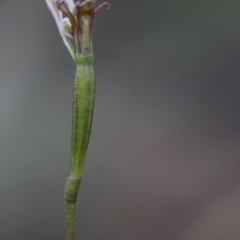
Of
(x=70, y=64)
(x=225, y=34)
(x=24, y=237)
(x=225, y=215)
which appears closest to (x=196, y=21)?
(x=225, y=34)

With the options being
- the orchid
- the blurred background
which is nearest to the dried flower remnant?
the orchid

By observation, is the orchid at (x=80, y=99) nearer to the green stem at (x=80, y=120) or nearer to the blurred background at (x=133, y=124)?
the green stem at (x=80, y=120)

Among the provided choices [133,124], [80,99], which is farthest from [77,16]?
[133,124]

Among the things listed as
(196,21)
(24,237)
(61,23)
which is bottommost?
(24,237)

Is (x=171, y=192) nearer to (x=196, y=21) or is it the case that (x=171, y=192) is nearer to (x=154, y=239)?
(x=154, y=239)

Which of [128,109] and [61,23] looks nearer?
[61,23]

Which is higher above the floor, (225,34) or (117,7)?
(117,7)

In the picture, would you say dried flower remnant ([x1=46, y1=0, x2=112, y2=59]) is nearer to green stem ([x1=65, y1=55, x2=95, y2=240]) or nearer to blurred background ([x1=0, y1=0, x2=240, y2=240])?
green stem ([x1=65, y1=55, x2=95, y2=240])
